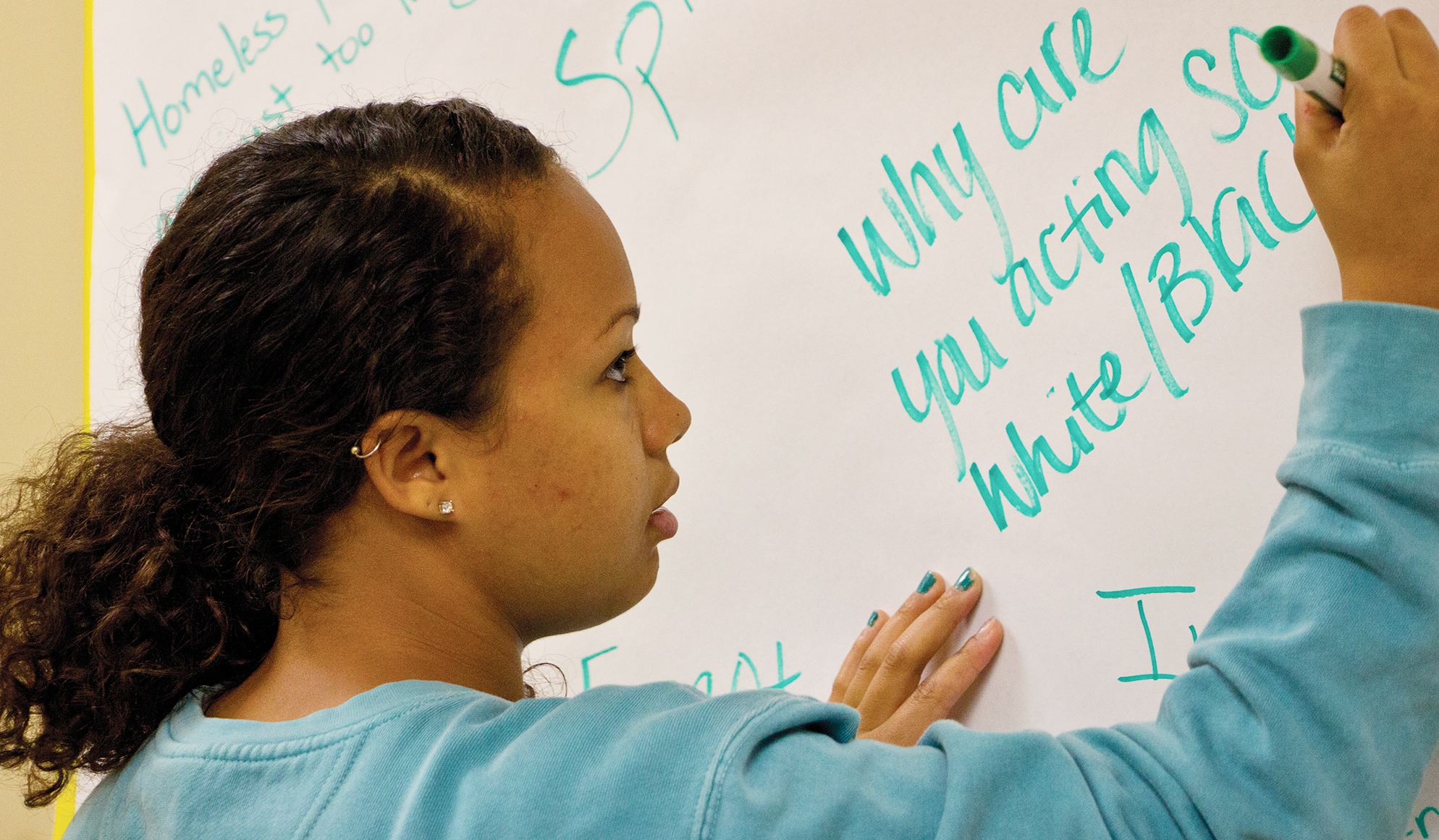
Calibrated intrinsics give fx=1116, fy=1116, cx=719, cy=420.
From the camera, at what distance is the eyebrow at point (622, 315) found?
0.49 meters

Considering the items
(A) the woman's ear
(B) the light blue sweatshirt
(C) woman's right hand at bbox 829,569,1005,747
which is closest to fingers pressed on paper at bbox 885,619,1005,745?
(C) woman's right hand at bbox 829,569,1005,747

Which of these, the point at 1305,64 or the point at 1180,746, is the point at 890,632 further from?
the point at 1305,64

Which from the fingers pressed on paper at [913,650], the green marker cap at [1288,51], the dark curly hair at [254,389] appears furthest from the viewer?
the fingers pressed on paper at [913,650]

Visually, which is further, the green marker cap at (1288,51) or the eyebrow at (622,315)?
the eyebrow at (622,315)

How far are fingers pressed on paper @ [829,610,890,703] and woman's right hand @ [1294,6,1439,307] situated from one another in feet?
0.93

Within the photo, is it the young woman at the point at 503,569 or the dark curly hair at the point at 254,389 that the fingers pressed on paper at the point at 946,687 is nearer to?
the young woman at the point at 503,569

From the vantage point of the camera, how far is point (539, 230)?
1.59ft

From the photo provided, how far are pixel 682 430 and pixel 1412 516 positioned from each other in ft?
0.98

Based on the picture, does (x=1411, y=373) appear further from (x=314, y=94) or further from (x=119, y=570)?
(x=314, y=94)

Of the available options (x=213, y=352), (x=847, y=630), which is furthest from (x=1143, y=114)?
(x=213, y=352)

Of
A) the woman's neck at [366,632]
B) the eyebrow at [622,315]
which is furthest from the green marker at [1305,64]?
the woman's neck at [366,632]

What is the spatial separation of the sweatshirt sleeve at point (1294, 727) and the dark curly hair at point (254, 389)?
0.70 feet

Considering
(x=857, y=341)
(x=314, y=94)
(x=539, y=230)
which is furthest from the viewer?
(x=314, y=94)

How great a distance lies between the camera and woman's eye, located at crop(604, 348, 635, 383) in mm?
501
